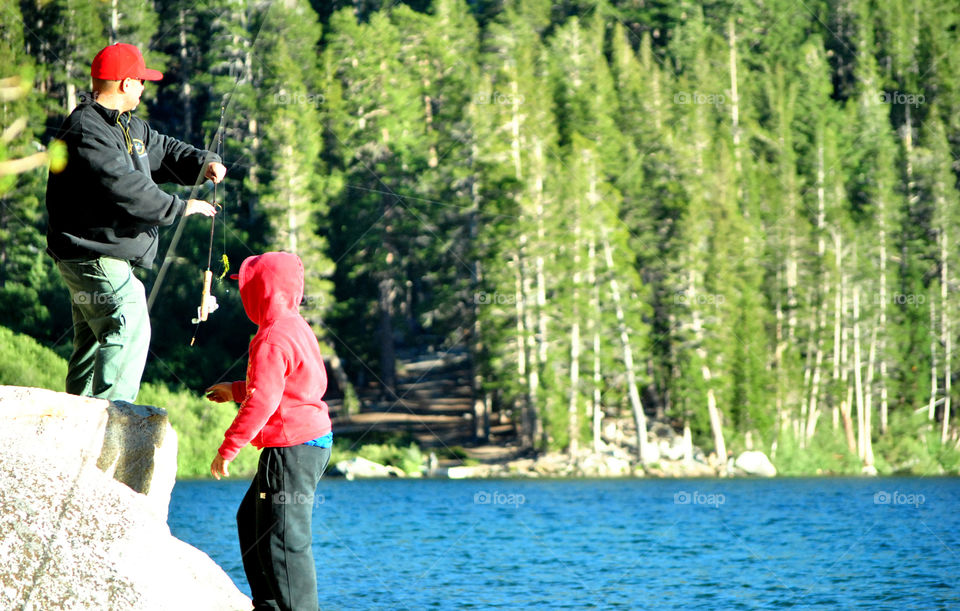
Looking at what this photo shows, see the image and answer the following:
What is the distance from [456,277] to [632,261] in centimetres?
729

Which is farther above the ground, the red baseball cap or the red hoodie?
the red baseball cap

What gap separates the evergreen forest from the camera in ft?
141

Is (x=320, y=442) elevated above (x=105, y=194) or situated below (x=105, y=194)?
below

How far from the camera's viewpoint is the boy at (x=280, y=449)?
15.7 ft

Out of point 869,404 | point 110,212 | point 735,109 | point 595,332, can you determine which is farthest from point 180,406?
point 735,109

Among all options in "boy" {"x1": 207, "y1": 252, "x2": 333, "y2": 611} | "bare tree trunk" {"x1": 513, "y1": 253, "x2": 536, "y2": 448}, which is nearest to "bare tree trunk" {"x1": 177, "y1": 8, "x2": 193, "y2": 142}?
"bare tree trunk" {"x1": 513, "y1": 253, "x2": 536, "y2": 448}

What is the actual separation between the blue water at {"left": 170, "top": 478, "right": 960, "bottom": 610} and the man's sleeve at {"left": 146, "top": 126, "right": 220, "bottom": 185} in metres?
7.16

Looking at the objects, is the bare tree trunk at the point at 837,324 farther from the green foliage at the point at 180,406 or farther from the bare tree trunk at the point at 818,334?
the green foliage at the point at 180,406

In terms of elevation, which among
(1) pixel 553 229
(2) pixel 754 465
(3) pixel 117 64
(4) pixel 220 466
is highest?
(1) pixel 553 229

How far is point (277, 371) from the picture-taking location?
15.7 feet

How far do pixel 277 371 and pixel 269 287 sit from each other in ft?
1.37

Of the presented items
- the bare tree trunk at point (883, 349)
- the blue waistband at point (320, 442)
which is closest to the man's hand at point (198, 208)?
the blue waistband at point (320, 442)

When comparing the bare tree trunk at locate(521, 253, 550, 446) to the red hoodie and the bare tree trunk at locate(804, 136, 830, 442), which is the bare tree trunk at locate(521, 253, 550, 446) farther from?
the red hoodie

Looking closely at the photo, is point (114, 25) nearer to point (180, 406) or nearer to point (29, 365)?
point (180, 406)
